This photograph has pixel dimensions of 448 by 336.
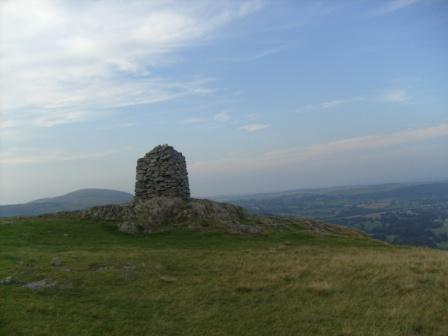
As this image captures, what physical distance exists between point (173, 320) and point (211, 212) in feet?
80.3

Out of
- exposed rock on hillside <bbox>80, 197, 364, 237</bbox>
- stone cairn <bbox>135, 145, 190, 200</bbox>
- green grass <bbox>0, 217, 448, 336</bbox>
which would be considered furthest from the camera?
stone cairn <bbox>135, 145, 190, 200</bbox>

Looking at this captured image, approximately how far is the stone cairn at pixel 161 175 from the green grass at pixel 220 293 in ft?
46.6

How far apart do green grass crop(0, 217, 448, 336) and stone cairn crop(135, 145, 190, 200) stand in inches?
560

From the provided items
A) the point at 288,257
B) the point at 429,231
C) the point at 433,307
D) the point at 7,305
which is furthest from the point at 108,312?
the point at 429,231

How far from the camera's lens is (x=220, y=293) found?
17047mm

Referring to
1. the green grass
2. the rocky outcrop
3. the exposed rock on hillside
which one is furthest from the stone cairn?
the green grass

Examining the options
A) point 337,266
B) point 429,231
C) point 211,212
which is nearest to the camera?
point 337,266

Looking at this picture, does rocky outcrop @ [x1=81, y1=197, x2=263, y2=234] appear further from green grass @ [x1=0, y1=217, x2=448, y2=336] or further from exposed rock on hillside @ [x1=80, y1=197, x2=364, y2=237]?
green grass @ [x1=0, y1=217, x2=448, y2=336]

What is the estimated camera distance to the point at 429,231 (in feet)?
445

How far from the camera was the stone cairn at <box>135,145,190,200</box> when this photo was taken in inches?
1656

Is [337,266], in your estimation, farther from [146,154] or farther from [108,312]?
[146,154]

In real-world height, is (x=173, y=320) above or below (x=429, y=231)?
above

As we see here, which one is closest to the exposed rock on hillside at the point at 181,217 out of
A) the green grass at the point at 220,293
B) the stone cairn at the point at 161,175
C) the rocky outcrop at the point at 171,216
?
the rocky outcrop at the point at 171,216

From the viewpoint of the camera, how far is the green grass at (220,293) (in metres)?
13.4
